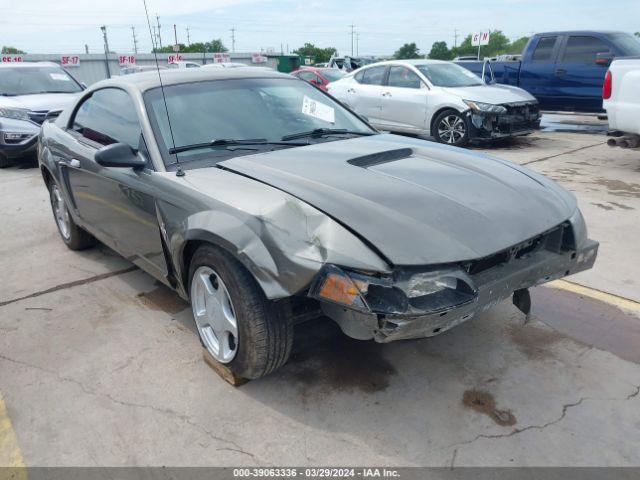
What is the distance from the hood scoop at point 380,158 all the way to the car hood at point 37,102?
7.46 meters

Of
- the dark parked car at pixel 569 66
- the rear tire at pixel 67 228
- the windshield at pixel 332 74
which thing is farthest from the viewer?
the windshield at pixel 332 74

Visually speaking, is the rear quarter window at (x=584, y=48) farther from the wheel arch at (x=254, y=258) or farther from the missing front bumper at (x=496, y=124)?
the wheel arch at (x=254, y=258)

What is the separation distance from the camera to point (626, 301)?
137 inches

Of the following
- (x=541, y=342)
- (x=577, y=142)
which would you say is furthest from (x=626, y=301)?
(x=577, y=142)

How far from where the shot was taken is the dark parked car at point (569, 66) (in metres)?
10.1

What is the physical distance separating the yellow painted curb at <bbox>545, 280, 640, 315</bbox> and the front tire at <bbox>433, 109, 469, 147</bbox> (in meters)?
5.18

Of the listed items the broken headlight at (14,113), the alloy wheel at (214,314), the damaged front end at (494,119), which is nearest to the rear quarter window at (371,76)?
the damaged front end at (494,119)

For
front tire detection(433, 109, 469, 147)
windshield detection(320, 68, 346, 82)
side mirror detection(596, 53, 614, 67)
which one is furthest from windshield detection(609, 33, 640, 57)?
windshield detection(320, 68, 346, 82)

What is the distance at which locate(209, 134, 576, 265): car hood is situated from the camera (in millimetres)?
2217

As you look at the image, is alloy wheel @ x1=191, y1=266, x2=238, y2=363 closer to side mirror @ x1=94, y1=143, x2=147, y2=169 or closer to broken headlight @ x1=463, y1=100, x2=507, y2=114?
side mirror @ x1=94, y1=143, x2=147, y2=169

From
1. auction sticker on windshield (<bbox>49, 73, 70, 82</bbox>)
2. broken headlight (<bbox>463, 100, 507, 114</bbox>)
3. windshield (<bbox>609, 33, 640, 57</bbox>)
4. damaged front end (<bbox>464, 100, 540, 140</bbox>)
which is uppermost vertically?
windshield (<bbox>609, 33, 640, 57</bbox>)

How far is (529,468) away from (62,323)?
2.84 metres

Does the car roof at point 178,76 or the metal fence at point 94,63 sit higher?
the car roof at point 178,76

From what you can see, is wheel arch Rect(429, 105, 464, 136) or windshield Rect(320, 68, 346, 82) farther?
windshield Rect(320, 68, 346, 82)
